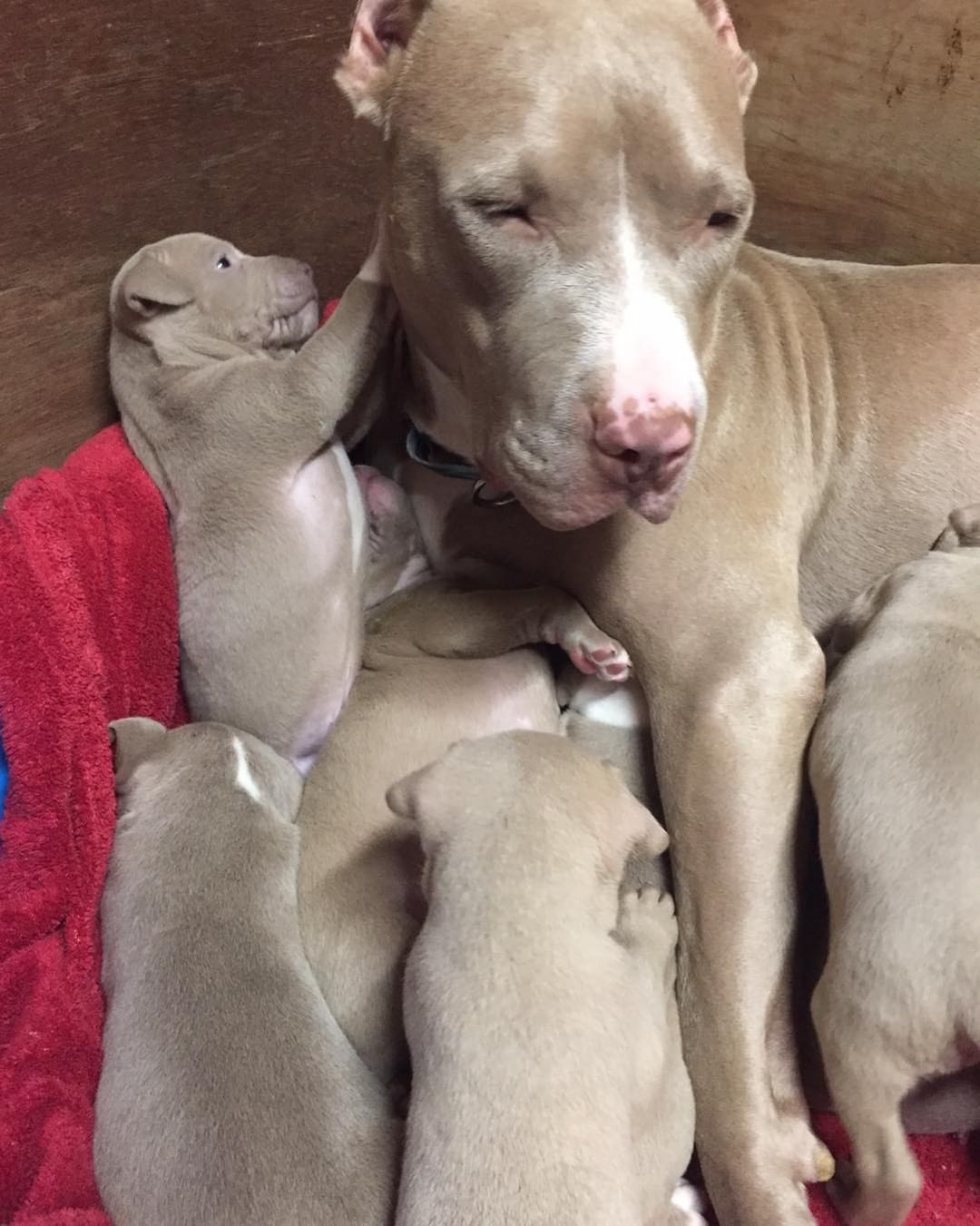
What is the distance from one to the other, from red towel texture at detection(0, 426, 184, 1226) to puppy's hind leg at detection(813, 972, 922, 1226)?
0.97m

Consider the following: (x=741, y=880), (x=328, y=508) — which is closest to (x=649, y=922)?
(x=741, y=880)

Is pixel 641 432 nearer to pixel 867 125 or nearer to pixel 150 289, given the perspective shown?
pixel 150 289

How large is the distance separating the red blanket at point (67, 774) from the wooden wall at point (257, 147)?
0.23 metres

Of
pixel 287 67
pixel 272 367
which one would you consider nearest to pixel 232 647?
pixel 272 367

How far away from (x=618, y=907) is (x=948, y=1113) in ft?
1.89

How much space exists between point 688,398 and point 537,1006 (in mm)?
783

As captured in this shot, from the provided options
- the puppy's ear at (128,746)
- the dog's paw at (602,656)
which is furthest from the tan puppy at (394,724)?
the puppy's ear at (128,746)

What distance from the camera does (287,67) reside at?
7.89 ft

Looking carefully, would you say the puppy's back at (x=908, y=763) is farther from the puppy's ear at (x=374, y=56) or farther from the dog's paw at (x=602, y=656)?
the puppy's ear at (x=374, y=56)

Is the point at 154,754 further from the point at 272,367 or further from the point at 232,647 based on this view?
the point at 272,367

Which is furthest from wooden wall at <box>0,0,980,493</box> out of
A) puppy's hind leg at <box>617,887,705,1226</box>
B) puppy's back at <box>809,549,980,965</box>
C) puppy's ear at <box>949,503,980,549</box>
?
puppy's hind leg at <box>617,887,705,1226</box>

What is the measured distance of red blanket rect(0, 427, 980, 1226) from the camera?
171 centimetres

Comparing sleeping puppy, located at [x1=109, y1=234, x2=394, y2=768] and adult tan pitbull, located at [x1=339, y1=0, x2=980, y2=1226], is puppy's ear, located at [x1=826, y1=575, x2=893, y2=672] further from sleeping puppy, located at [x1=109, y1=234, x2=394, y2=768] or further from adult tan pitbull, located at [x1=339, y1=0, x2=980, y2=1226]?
sleeping puppy, located at [x1=109, y1=234, x2=394, y2=768]

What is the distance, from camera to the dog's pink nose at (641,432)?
5.03 ft
